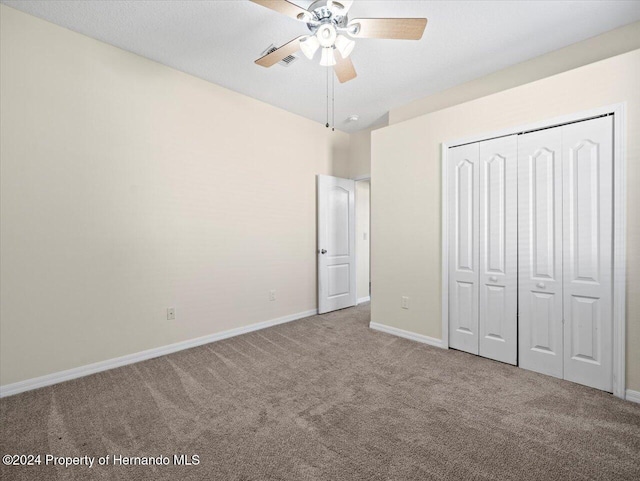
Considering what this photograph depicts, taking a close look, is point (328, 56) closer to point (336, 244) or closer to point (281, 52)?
point (281, 52)

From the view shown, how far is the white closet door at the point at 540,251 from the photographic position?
250 centimetres

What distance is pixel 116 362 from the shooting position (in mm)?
2764

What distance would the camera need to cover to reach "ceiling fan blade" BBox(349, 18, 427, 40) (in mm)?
1849

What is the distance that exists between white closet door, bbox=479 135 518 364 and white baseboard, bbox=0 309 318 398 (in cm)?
254

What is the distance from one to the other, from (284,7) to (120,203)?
2.17 m

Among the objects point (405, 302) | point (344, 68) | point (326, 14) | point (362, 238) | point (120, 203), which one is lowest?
point (405, 302)

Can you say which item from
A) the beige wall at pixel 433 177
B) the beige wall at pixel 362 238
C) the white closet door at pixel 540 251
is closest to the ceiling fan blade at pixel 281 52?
the beige wall at pixel 433 177

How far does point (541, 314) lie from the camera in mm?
2594

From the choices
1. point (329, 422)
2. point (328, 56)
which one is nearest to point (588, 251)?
point (329, 422)

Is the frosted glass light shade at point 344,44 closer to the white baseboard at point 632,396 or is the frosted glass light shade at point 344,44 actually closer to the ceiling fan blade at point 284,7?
the ceiling fan blade at point 284,7

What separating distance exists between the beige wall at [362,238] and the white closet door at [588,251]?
10.3 feet

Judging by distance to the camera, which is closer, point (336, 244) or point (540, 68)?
point (540, 68)

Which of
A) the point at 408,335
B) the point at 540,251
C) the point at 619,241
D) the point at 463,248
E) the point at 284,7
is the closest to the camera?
the point at 284,7

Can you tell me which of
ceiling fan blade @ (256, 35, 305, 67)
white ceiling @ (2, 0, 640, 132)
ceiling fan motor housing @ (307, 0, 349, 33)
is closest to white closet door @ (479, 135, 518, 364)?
white ceiling @ (2, 0, 640, 132)
